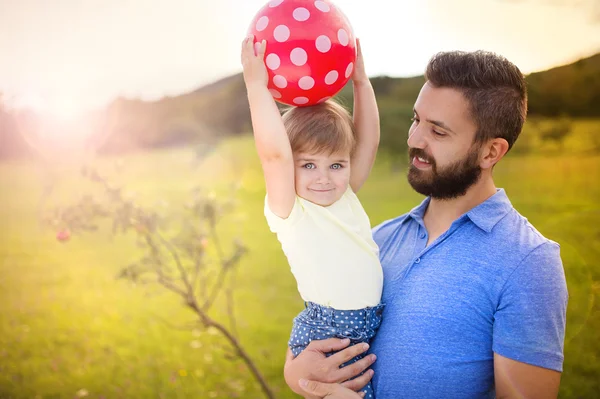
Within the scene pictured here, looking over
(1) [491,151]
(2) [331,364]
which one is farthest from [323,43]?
(2) [331,364]

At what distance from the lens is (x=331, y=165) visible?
1757 millimetres

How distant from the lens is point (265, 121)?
1528 millimetres

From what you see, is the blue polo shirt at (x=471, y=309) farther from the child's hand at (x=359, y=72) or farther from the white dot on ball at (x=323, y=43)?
the white dot on ball at (x=323, y=43)

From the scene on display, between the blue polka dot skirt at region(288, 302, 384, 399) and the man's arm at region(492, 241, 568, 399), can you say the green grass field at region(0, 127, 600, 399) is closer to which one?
the blue polka dot skirt at region(288, 302, 384, 399)

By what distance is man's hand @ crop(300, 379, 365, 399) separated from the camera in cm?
166

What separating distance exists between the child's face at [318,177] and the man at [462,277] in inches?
Answer: 13.8

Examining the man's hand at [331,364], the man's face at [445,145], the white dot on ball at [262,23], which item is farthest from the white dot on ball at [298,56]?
the man's hand at [331,364]

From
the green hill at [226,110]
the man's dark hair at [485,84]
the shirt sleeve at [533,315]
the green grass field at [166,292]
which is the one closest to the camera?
the shirt sleeve at [533,315]

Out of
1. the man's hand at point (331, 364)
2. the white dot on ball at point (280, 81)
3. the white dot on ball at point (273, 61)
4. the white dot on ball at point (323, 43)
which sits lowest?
the man's hand at point (331, 364)

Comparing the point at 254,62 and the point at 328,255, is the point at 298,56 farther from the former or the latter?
the point at 328,255

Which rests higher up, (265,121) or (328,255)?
(265,121)

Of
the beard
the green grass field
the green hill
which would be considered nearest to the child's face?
the beard

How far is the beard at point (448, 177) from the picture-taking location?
6.11ft

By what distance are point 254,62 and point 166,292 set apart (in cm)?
324
